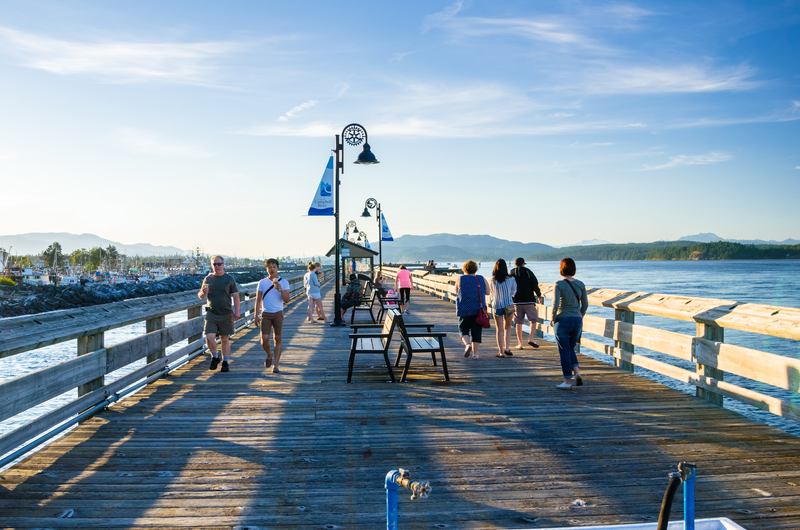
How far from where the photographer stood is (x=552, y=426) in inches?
207

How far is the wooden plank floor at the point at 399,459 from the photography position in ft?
11.2

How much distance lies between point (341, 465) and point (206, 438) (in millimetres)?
1536

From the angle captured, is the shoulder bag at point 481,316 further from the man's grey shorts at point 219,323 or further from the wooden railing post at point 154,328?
the wooden railing post at point 154,328

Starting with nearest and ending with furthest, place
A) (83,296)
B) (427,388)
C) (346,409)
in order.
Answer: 1. (346,409)
2. (427,388)
3. (83,296)

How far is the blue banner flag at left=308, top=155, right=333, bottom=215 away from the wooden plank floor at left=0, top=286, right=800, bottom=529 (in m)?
7.03

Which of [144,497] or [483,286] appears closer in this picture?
[144,497]

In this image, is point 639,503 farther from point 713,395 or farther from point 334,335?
point 334,335

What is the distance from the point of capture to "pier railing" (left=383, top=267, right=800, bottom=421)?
15.6 ft

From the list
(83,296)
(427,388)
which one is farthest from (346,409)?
(83,296)

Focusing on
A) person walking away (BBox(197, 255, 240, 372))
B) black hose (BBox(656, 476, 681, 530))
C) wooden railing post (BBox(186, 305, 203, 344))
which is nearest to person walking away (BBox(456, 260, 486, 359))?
person walking away (BBox(197, 255, 240, 372))

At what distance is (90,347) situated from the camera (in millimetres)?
5539

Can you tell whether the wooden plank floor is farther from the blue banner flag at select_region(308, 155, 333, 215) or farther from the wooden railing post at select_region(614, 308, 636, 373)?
the blue banner flag at select_region(308, 155, 333, 215)

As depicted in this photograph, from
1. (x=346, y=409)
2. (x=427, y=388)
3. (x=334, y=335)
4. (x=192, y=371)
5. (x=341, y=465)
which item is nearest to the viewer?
(x=341, y=465)

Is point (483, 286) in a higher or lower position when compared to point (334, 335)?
higher
